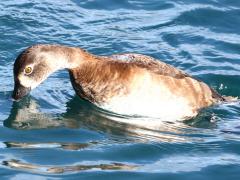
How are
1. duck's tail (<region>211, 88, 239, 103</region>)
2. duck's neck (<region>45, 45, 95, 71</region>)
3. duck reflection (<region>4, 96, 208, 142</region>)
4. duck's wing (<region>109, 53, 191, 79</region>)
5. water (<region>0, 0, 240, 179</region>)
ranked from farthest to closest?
duck's tail (<region>211, 88, 239, 103</region>) → duck's wing (<region>109, 53, 191, 79</region>) → duck's neck (<region>45, 45, 95, 71</region>) → duck reflection (<region>4, 96, 208, 142</region>) → water (<region>0, 0, 240, 179</region>)

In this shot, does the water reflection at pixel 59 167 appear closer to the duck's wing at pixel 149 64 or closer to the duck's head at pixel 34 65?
the duck's head at pixel 34 65

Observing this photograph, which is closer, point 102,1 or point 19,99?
point 19,99

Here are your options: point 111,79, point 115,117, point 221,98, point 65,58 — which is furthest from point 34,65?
point 221,98

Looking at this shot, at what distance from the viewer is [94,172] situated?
8500 millimetres

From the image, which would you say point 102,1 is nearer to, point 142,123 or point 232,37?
point 232,37

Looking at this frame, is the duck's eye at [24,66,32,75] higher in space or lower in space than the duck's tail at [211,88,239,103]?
higher

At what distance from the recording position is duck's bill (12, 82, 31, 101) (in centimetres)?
1027

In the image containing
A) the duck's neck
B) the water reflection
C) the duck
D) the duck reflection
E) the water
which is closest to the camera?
the water reflection

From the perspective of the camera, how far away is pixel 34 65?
1006 centimetres

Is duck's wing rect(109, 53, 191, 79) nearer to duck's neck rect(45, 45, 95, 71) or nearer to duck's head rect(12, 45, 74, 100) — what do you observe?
duck's neck rect(45, 45, 95, 71)

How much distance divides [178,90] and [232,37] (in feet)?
12.8

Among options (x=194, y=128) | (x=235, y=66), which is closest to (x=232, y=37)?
(x=235, y=66)

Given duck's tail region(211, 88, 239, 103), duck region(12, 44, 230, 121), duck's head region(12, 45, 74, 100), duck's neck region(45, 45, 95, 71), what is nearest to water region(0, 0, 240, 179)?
duck's tail region(211, 88, 239, 103)

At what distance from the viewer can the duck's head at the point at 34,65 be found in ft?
32.7
